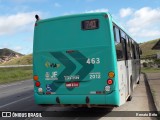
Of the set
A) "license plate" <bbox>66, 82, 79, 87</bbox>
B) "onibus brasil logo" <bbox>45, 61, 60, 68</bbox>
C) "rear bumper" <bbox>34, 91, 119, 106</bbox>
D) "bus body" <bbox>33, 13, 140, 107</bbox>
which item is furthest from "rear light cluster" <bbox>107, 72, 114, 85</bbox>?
"onibus brasil logo" <bbox>45, 61, 60, 68</bbox>

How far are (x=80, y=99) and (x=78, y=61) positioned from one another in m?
1.13

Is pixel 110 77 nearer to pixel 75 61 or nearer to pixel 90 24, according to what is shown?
pixel 75 61

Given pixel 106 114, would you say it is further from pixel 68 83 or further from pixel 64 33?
pixel 64 33

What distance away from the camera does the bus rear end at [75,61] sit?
33.6ft

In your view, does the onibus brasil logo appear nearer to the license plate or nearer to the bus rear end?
the bus rear end

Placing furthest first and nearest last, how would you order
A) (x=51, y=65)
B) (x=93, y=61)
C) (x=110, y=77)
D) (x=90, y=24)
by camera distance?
(x=51, y=65) < (x=90, y=24) < (x=93, y=61) < (x=110, y=77)

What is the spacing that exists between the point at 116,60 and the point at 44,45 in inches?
91.5

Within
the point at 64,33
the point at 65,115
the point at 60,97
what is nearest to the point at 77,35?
the point at 64,33

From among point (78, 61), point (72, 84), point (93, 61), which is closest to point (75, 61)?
point (78, 61)

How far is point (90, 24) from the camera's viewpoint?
10.5m

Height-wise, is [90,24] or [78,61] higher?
[90,24]

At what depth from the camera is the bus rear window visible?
1044cm

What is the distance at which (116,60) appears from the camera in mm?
10422

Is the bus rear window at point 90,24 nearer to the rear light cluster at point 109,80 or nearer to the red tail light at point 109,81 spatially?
the rear light cluster at point 109,80
